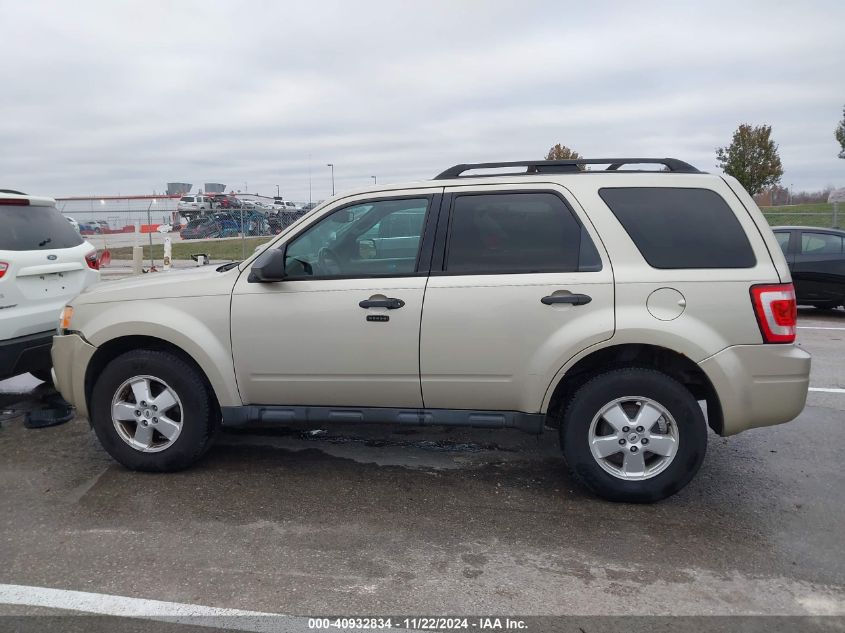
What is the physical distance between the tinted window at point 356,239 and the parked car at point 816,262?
28.3ft

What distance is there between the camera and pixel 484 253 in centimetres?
409

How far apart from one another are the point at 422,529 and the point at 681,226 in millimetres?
2264

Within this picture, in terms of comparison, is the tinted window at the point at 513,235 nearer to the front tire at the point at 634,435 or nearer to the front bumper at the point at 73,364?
the front tire at the point at 634,435

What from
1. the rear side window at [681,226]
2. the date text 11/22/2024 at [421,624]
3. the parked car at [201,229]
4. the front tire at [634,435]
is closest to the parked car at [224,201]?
the parked car at [201,229]

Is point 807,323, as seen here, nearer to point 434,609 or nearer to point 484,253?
point 484,253

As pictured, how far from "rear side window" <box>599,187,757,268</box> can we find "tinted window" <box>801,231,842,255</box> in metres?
8.20

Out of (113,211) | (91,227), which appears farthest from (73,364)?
(91,227)

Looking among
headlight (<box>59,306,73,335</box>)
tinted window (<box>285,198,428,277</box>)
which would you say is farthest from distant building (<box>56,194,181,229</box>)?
tinted window (<box>285,198,428,277</box>)

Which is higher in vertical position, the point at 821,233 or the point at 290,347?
the point at 821,233

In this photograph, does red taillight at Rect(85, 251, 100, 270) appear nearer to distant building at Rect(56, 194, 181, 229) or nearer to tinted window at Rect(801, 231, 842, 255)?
tinted window at Rect(801, 231, 842, 255)

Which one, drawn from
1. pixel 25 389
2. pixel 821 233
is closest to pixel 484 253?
pixel 25 389

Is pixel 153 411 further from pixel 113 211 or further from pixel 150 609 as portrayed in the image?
pixel 113 211

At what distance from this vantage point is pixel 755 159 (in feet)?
89.4

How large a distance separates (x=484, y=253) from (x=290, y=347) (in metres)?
1.33
